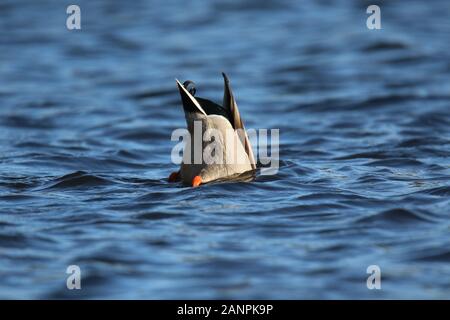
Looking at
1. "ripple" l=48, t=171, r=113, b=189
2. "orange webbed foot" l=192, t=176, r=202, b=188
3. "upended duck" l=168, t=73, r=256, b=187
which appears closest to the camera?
"upended duck" l=168, t=73, r=256, b=187

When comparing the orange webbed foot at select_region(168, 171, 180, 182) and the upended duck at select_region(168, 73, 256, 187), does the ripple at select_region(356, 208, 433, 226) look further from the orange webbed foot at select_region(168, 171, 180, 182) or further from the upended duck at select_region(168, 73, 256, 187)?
the orange webbed foot at select_region(168, 171, 180, 182)

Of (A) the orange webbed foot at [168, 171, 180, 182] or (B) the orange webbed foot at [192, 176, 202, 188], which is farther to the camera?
(A) the orange webbed foot at [168, 171, 180, 182]

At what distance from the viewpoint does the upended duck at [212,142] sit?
8031 mm

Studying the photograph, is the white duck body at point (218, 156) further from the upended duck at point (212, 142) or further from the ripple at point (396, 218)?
the ripple at point (396, 218)

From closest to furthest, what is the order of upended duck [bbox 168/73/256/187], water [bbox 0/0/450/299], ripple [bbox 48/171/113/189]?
water [bbox 0/0/450/299], upended duck [bbox 168/73/256/187], ripple [bbox 48/171/113/189]

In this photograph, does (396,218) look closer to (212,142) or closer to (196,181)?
(212,142)

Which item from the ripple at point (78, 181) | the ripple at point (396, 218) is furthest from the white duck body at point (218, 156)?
the ripple at point (396, 218)

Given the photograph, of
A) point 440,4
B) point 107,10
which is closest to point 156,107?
point 107,10

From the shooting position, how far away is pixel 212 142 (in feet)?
26.6

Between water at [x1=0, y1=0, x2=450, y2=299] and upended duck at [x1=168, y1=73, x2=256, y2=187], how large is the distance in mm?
152

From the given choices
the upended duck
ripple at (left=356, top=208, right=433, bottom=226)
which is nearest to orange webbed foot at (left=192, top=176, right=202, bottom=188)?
the upended duck

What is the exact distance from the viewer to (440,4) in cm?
2055

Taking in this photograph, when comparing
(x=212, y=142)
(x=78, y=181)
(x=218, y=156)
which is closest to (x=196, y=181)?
(x=218, y=156)

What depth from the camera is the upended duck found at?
8.03 m
